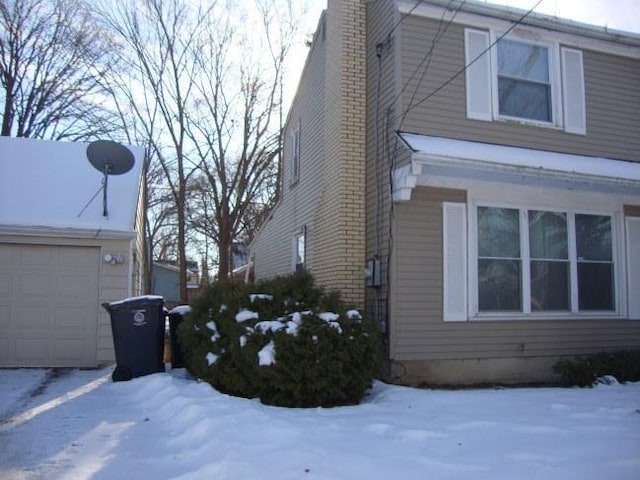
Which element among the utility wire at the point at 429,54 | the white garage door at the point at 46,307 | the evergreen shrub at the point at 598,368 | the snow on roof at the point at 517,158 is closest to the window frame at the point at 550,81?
the snow on roof at the point at 517,158

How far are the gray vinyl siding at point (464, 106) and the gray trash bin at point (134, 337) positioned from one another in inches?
184

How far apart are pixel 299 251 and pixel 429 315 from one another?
4.53 meters

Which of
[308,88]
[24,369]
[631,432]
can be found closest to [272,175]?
[308,88]

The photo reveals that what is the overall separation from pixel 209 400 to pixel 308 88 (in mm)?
7650

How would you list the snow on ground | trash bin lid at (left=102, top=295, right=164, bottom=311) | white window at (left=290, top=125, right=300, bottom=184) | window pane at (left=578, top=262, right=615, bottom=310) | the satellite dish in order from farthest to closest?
white window at (left=290, top=125, right=300, bottom=184)
the satellite dish
window pane at (left=578, top=262, right=615, bottom=310)
trash bin lid at (left=102, top=295, right=164, bottom=311)
the snow on ground

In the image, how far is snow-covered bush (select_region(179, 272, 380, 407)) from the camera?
22.0 ft

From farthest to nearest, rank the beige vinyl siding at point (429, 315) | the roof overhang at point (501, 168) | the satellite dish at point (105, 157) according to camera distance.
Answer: the satellite dish at point (105, 157), the beige vinyl siding at point (429, 315), the roof overhang at point (501, 168)

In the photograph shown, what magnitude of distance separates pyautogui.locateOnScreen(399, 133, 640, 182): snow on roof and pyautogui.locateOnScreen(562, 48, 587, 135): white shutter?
57 cm

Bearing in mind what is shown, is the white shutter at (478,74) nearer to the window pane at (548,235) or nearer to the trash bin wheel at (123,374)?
the window pane at (548,235)

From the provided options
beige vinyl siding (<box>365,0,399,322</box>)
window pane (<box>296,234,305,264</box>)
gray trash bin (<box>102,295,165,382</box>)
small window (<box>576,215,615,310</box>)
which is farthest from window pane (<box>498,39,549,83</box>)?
gray trash bin (<box>102,295,165,382</box>)

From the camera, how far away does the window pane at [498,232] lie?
9000 mm

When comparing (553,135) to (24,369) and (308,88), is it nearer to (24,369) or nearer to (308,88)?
(308,88)

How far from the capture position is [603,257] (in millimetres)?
9797

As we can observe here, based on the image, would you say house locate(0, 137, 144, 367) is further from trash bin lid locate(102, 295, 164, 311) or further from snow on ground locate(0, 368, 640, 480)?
snow on ground locate(0, 368, 640, 480)
